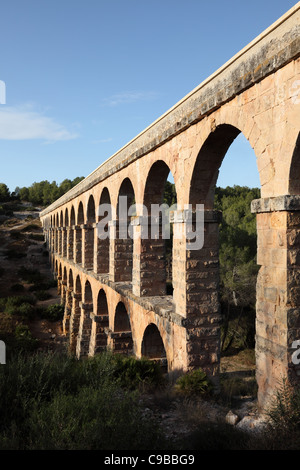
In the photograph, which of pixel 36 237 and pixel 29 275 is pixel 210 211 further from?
pixel 36 237

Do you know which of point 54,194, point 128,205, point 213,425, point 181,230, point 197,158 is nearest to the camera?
point 213,425

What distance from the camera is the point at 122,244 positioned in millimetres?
11367

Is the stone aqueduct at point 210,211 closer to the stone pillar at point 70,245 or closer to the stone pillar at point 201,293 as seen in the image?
the stone pillar at point 201,293

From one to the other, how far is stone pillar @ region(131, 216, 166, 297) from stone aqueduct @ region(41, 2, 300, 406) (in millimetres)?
25

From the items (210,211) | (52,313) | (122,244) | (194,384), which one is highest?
(210,211)

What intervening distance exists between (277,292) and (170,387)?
2.85 m

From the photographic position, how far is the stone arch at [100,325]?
41.3ft

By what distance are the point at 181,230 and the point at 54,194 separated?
53.4 meters

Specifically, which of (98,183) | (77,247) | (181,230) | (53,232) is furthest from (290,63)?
(53,232)

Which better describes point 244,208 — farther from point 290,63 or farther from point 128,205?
Answer: point 290,63

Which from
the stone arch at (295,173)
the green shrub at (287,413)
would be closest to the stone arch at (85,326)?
the green shrub at (287,413)

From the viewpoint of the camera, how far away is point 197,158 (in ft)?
20.9

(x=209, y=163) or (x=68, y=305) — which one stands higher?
(x=209, y=163)

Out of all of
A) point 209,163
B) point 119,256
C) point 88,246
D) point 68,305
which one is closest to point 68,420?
point 209,163
